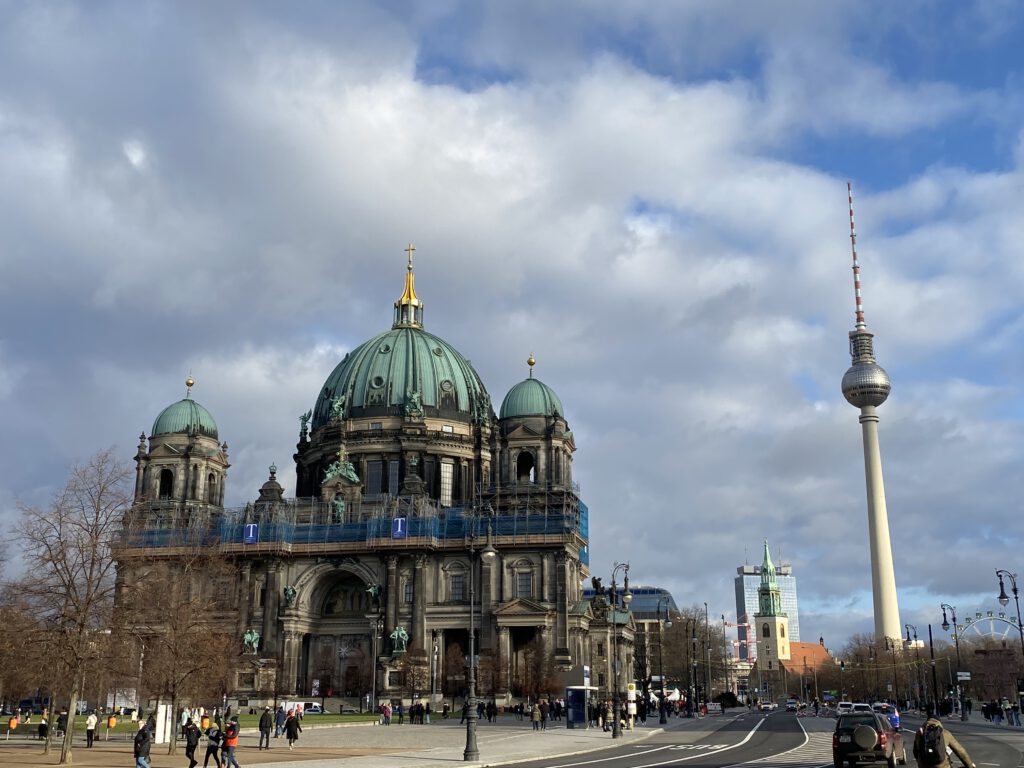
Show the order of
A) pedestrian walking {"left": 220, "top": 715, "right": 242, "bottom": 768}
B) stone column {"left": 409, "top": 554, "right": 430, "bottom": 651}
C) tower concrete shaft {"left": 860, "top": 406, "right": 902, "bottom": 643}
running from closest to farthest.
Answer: pedestrian walking {"left": 220, "top": 715, "right": 242, "bottom": 768} < stone column {"left": 409, "top": 554, "right": 430, "bottom": 651} < tower concrete shaft {"left": 860, "top": 406, "right": 902, "bottom": 643}

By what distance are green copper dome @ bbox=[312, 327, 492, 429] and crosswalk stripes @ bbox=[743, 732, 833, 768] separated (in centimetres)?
7449

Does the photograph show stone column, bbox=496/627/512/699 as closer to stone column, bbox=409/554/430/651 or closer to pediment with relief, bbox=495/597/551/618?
pediment with relief, bbox=495/597/551/618

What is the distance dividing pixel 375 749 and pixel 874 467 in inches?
5947

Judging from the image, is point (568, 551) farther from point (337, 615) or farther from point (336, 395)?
point (336, 395)

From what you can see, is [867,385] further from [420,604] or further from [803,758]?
[803,758]

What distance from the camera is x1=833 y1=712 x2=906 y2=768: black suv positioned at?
29.5 m

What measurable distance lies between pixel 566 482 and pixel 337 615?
2613 centimetres

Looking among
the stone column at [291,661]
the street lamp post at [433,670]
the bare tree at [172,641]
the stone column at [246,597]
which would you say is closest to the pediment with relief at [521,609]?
the street lamp post at [433,670]

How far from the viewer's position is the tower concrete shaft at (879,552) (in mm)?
177500

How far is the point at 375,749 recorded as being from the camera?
44.6 m

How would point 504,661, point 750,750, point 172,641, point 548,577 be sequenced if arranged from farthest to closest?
point 548,577 → point 504,661 → point 172,641 → point 750,750

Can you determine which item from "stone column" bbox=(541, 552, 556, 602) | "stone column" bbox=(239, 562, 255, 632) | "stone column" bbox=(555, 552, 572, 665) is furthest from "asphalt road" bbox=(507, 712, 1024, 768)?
"stone column" bbox=(239, 562, 255, 632)

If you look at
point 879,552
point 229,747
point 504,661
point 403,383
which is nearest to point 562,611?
point 504,661

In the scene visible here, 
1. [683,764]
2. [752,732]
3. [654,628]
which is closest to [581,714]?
[752,732]
